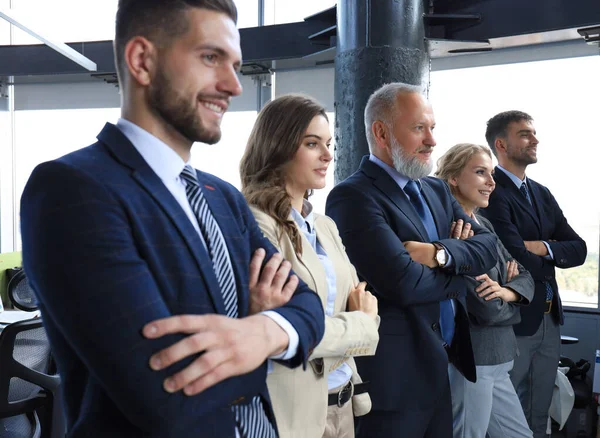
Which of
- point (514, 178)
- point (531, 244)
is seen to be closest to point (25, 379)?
point (531, 244)

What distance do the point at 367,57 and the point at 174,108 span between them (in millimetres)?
2692

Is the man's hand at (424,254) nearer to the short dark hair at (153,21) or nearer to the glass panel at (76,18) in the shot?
the short dark hair at (153,21)

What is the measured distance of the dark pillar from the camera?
12.0ft

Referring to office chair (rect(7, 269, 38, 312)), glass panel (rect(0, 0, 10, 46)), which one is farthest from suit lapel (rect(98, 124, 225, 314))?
glass panel (rect(0, 0, 10, 46))

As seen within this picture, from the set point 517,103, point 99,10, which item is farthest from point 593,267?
point 99,10

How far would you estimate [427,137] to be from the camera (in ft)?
8.32

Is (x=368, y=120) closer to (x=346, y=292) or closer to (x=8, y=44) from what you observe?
(x=346, y=292)

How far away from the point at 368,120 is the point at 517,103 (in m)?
3.03

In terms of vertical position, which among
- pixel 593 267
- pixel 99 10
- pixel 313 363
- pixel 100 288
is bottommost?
pixel 593 267

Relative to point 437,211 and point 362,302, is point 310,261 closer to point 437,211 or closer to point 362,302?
point 362,302

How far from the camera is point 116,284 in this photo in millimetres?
989

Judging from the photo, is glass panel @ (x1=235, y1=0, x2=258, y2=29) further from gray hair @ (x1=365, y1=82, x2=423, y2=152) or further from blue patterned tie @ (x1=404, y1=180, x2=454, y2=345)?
blue patterned tie @ (x1=404, y1=180, x2=454, y2=345)

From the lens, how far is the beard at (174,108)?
115 cm

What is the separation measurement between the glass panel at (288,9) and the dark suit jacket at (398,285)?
13.5ft
